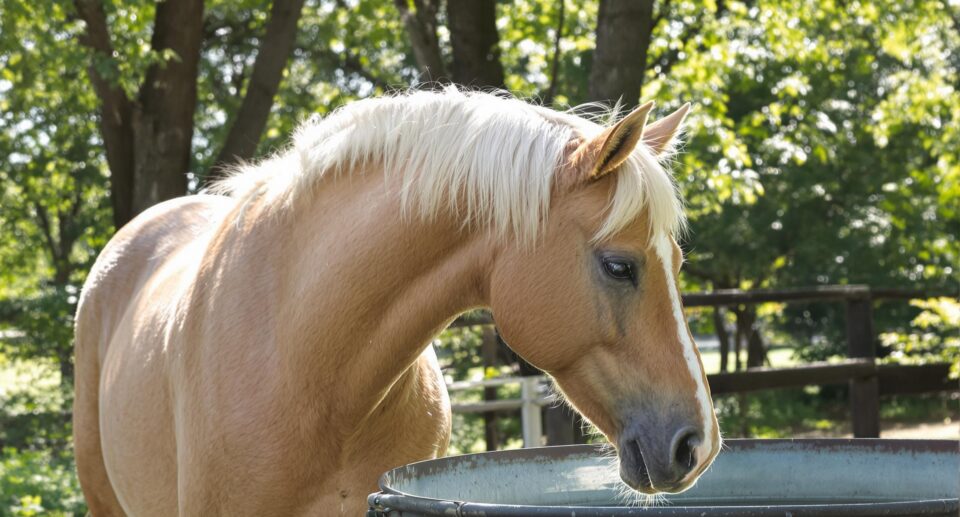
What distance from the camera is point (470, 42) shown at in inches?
296

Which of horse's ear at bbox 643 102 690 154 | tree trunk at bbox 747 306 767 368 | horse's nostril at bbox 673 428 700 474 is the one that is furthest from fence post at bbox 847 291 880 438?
tree trunk at bbox 747 306 767 368

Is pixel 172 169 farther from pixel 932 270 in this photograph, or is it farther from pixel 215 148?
pixel 932 270

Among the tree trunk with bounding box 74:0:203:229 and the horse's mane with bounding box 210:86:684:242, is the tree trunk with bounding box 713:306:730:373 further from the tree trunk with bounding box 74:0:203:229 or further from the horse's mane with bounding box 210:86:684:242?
the horse's mane with bounding box 210:86:684:242

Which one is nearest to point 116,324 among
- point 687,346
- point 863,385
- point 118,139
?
point 687,346

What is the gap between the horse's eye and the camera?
7.17 ft

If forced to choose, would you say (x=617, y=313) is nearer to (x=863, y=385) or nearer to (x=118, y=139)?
(x=118, y=139)

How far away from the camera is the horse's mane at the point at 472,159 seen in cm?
225

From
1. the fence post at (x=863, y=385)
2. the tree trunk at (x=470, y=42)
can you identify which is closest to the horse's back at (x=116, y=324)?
the tree trunk at (x=470, y=42)

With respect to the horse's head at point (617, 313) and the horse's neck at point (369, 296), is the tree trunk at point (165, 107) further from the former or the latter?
the horse's head at point (617, 313)

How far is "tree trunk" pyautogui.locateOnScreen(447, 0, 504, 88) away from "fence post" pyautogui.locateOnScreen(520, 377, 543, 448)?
2.22 metres

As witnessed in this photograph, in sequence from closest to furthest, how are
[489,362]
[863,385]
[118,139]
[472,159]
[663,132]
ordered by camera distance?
[472,159] → [663,132] → [489,362] → [118,139] → [863,385]

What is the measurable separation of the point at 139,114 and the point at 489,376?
10.2 ft

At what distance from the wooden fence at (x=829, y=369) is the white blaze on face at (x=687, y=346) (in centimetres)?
427

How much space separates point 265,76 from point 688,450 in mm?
6031
